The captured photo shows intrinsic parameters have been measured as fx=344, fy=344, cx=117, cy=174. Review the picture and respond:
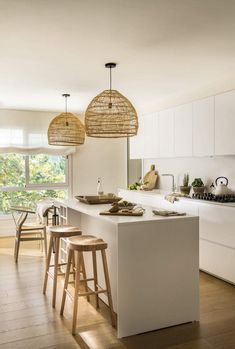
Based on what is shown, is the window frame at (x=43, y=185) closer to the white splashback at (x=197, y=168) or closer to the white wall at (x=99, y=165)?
the white wall at (x=99, y=165)

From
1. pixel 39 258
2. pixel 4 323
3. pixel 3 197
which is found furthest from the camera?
pixel 3 197

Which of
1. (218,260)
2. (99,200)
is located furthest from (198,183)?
(99,200)

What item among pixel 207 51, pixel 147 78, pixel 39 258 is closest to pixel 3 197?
pixel 39 258

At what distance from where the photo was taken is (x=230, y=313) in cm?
304

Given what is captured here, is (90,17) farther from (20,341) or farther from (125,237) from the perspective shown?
(20,341)

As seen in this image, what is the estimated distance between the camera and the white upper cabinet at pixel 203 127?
4465 millimetres

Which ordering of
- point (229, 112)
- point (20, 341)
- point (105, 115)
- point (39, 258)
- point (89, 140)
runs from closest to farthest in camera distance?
point (20, 341)
point (105, 115)
point (229, 112)
point (39, 258)
point (89, 140)

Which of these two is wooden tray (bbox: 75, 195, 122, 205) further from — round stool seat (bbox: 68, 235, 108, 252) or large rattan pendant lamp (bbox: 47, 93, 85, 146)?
large rattan pendant lamp (bbox: 47, 93, 85, 146)

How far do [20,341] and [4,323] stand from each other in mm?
372

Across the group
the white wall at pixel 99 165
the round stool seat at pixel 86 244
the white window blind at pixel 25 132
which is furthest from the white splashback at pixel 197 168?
the round stool seat at pixel 86 244

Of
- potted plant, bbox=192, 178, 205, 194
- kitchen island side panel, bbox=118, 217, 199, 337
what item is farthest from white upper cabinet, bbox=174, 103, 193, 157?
kitchen island side panel, bbox=118, 217, 199, 337

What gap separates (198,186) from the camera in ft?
15.9

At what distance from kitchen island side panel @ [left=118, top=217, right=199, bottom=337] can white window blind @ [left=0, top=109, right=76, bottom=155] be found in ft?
13.7

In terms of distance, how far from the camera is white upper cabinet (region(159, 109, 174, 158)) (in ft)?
17.5
